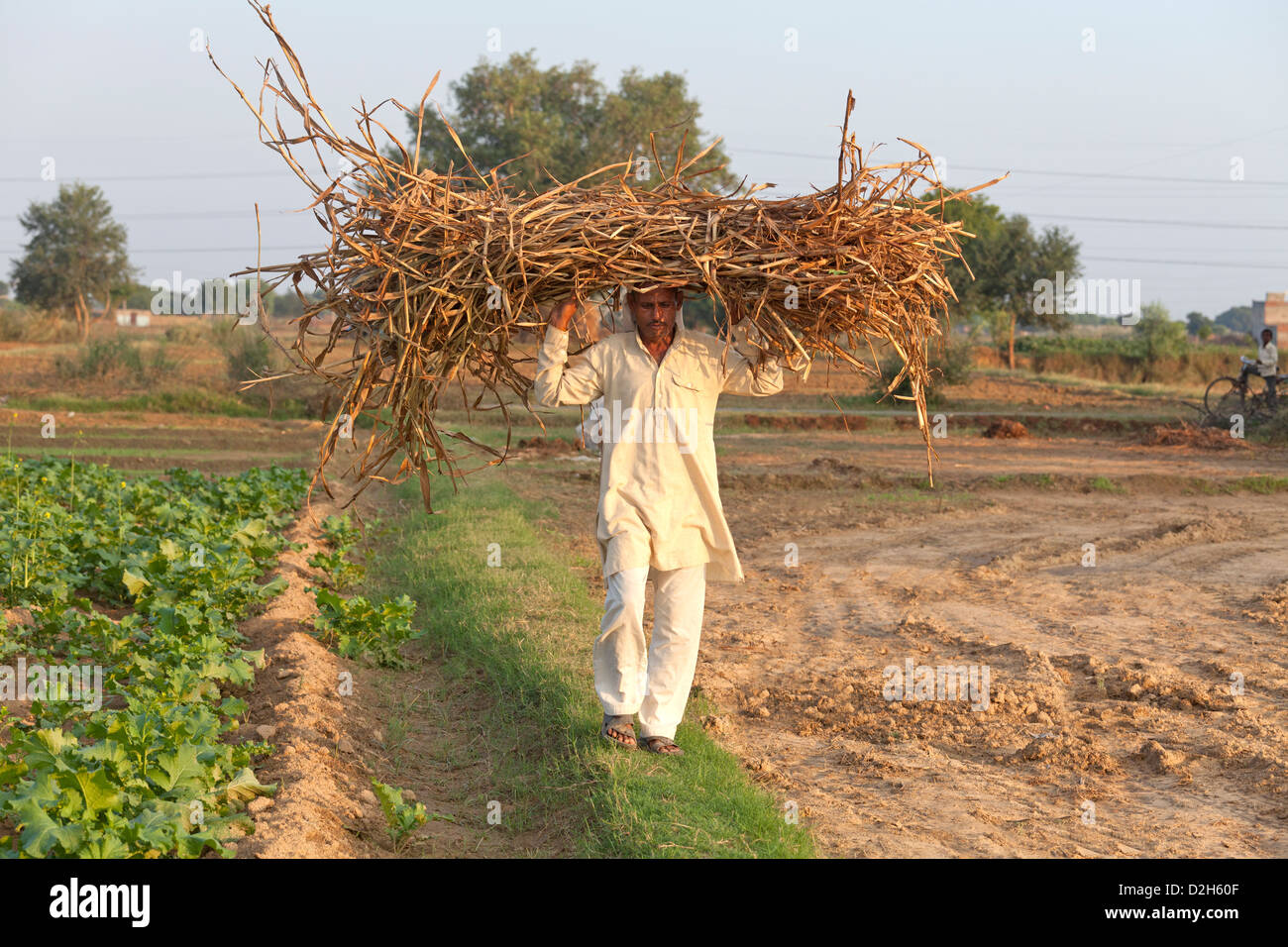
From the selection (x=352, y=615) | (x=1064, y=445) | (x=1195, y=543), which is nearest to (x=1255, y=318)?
(x=1064, y=445)

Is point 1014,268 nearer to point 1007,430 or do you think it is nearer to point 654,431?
point 1007,430

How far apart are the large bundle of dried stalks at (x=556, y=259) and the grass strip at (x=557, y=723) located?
1309mm

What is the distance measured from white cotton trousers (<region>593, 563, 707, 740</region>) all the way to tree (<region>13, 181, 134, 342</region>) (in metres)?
43.9

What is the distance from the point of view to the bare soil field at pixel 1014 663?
429 cm

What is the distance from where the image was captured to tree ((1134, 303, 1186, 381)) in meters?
33.7

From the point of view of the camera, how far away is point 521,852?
→ 4.04 meters

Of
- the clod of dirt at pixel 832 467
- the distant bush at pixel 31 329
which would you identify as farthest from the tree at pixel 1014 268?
the distant bush at pixel 31 329

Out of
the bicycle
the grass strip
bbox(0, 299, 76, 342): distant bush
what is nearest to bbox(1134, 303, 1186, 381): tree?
the bicycle

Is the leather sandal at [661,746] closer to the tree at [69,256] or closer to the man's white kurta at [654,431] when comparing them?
the man's white kurta at [654,431]

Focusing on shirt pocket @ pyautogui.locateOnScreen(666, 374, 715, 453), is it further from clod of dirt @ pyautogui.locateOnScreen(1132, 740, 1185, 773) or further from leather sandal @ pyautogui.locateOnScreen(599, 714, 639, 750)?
clod of dirt @ pyautogui.locateOnScreen(1132, 740, 1185, 773)

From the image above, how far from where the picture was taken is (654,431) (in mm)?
4570

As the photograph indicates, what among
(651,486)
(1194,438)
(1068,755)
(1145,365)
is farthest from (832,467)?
(1145,365)

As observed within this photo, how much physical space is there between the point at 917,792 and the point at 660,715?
3.39 ft
